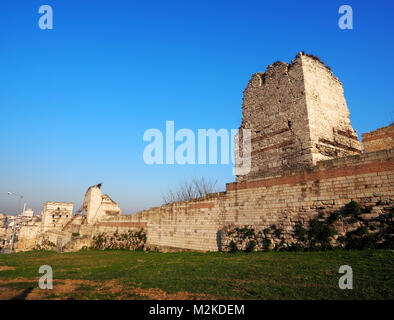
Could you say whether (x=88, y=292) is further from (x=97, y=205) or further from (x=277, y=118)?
(x=97, y=205)

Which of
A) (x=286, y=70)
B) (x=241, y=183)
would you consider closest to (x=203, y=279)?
(x=241, y=183)

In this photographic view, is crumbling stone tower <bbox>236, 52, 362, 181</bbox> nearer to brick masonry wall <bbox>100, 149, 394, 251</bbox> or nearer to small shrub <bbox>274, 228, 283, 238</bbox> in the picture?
brick masonry wall <bbox>100, 149, 394, 251</bbox>

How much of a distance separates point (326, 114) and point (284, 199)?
5.20 meters

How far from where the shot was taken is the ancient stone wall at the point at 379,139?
10.6 m

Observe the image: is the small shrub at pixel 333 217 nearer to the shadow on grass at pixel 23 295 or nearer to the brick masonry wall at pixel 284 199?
the brick masonry wall at pixel 284 199

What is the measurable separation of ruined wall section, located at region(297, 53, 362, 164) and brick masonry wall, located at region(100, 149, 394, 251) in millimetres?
2111

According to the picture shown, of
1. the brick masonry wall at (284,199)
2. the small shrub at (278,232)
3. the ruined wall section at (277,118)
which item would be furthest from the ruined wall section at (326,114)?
the small shrub at (278,232)

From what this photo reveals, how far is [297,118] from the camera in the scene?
1175 cm

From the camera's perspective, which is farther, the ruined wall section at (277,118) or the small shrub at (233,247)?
the ruined wall section at (277,118)

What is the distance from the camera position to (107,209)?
25.9 metres

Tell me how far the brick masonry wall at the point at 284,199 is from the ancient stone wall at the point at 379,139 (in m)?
3.65
